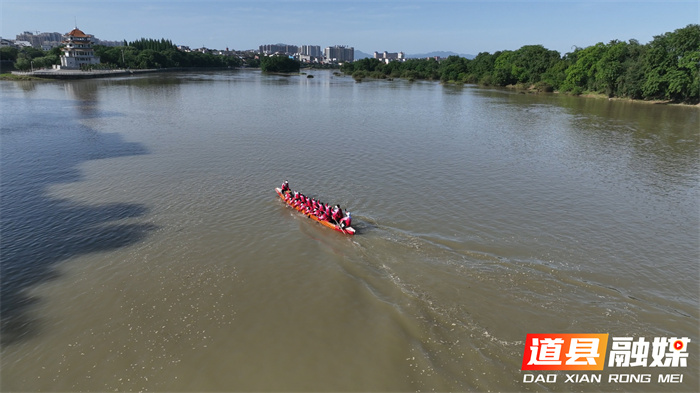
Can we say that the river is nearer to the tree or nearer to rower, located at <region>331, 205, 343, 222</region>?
rower, located at <region>331, 205, 343, 222</region>

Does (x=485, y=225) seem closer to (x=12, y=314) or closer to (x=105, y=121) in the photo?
(x=12, y=314)

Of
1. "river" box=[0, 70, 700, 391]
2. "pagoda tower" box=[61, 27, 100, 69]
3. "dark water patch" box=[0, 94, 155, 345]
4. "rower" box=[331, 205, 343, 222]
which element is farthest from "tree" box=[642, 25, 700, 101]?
"pagoda tower" box=[61, 27, 100, 69]

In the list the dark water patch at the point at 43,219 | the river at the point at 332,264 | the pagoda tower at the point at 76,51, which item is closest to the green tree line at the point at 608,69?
the river at the point at 332,264

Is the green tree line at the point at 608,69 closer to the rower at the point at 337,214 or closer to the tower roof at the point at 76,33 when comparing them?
the rower at the point at 337,214

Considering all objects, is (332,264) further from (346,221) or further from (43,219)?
(43,219)

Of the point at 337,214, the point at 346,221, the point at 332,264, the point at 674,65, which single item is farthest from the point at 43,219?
the point at 674,65

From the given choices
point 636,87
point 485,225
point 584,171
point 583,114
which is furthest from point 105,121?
point 636,87
